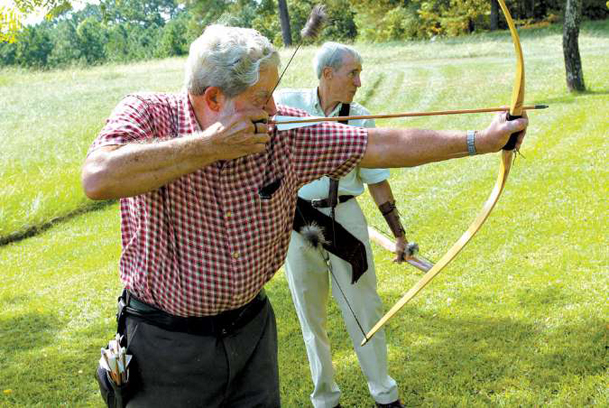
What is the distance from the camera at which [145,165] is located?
1.75 meters

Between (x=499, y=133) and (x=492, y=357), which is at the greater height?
(x=499, y=133)

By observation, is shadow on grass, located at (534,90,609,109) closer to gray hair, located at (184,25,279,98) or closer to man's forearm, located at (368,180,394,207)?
man's forearm, located at (368,180,394,207)

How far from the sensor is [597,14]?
105 ft

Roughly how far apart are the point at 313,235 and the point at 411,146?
1.22 metres

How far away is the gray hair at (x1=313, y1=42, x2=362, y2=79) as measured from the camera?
3.41m

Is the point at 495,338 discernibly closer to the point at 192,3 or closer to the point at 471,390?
the point at 471,390

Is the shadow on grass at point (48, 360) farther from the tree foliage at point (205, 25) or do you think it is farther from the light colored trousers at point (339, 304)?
the tree foliage at point (205, 25)

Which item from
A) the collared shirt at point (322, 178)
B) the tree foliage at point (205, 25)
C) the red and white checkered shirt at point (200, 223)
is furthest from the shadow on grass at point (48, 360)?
the tree foliage at point (205, 25)

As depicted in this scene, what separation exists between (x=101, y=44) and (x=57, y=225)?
28764 millimetres

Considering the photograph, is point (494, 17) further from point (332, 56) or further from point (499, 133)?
point (499, 133)

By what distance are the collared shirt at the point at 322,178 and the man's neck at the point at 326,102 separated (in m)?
0.01

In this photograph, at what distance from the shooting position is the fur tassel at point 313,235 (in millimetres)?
3291

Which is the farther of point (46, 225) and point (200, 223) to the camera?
point (46, 225)

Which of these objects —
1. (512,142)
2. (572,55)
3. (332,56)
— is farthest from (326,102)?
(572,55)
